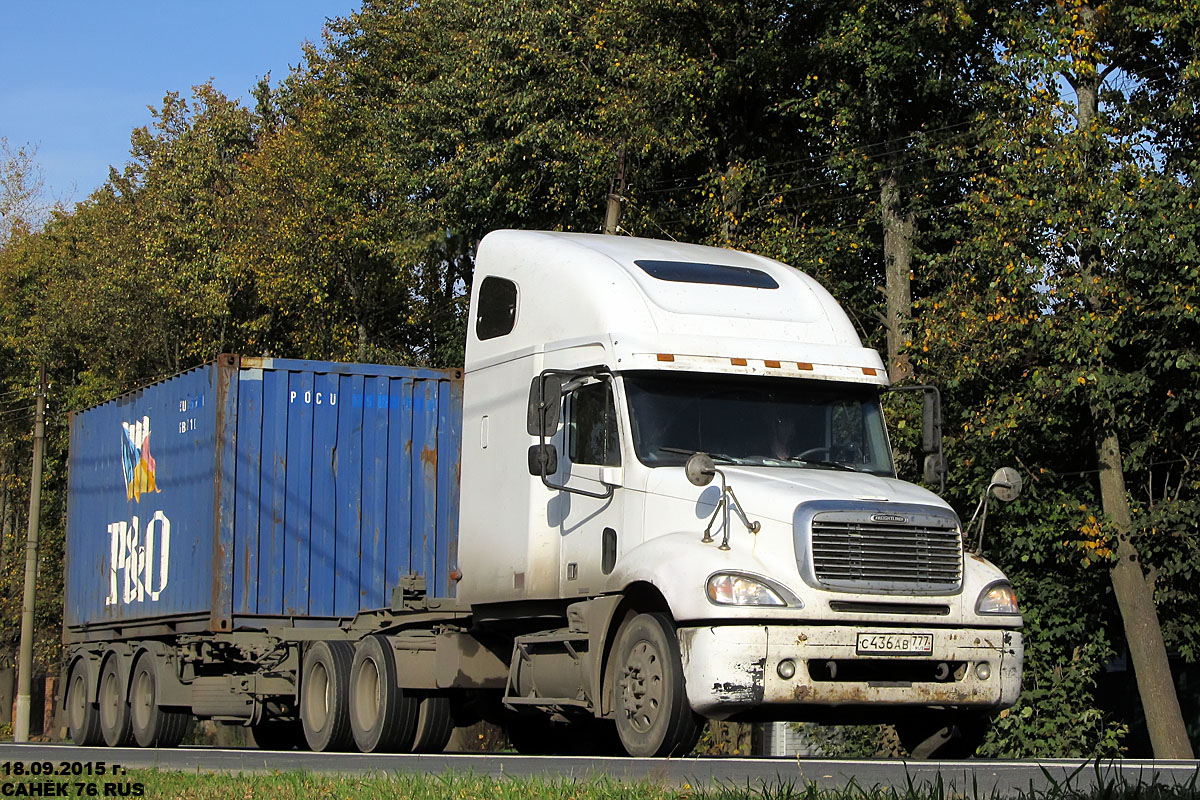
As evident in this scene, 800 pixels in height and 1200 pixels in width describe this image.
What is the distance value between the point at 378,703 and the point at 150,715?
4719 millimetres

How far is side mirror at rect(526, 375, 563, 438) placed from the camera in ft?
36.5

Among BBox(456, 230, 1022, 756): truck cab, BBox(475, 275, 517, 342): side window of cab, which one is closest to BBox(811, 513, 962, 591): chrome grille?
BBox(456, 230, 1022, 756): truck cab

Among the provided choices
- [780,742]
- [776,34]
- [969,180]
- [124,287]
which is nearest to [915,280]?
[969,180]

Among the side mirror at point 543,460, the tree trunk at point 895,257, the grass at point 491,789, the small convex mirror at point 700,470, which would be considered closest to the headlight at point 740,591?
the small convex mirror at point 700,470

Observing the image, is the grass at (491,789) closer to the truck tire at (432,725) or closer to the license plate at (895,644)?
the license plate at (895,644)

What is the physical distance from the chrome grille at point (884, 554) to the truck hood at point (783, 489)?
7.0 inches

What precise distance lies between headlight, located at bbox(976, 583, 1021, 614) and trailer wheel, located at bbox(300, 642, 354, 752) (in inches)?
239

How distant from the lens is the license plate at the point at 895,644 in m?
10.1

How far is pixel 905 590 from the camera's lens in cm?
1029

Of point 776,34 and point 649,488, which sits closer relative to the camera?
point 649,488

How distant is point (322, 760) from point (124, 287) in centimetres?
3443

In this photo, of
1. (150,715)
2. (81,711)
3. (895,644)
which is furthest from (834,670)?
(81,711)

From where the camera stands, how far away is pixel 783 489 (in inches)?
409

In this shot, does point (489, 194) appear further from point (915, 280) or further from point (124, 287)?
point (124, 287)
